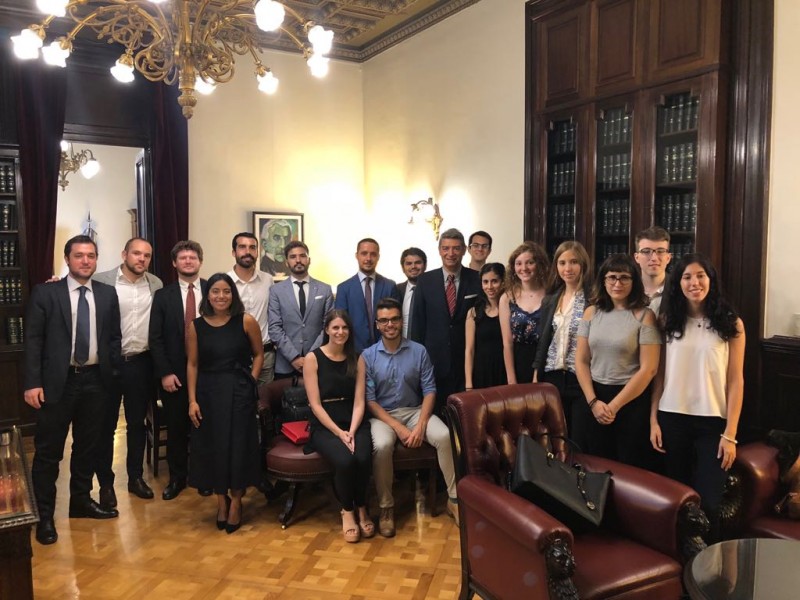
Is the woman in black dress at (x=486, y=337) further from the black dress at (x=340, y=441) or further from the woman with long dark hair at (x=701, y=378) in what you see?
the woman with long dark hair at (x=701, y=378)

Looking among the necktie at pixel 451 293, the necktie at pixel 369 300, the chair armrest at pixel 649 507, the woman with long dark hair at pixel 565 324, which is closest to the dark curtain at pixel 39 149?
the necktie at pixel 369 300

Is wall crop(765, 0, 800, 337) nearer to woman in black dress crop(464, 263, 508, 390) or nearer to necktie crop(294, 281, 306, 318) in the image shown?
woman in black dress crop(464, 263, 508, 390)

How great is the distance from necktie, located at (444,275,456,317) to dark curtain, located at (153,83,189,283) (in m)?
3.07

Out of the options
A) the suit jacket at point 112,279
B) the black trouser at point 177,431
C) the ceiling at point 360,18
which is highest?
the ceiling at point 360,18

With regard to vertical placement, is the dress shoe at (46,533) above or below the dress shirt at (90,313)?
below

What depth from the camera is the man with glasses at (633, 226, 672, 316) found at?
10.2ft

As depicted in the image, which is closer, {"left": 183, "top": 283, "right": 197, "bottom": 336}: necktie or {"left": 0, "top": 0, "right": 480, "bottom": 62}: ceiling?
{"left": 183, "top": 283, "right": 197, "bottom": 336}: necktie

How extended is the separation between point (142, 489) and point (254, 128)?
12.6 feet

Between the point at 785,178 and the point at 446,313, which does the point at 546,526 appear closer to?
the point at 446,313

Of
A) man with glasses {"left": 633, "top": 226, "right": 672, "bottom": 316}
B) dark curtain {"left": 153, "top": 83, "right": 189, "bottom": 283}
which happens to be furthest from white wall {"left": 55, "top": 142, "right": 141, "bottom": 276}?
man with glasses {"left": 633, "top": 226, "right": 672, "bottom": 316}

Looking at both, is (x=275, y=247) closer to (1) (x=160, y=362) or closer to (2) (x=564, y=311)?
(1) (x=160, y=362)

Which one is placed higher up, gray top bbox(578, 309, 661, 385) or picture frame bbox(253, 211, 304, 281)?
picture frame bbox(253, 211, 304, 281)

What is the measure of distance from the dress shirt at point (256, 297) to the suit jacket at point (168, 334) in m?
0.40

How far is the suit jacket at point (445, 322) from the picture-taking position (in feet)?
13.0
